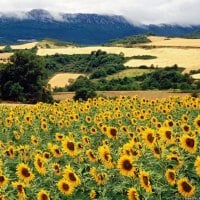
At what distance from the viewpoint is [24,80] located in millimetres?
67750

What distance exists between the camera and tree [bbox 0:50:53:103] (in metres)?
65.2

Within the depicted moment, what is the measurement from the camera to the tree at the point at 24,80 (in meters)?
65.2

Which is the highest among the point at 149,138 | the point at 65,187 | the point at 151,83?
the point at 149,138

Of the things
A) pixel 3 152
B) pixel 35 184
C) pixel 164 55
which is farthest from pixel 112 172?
pixel 164 55

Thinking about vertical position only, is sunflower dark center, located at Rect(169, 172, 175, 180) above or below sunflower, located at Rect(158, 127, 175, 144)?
below

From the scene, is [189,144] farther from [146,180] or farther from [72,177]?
[72,177]

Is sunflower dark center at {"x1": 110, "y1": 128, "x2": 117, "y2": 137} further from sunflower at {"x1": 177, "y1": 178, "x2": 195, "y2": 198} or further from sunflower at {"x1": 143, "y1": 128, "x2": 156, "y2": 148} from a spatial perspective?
sunflower at {"x1": 177, "y1": 178, "x2": 195, "y2": 198}

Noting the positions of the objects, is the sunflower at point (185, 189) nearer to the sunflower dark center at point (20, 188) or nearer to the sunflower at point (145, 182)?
the sunflower at point (145, 182)

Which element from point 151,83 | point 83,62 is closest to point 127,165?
point 151,83

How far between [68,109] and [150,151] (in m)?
8.98

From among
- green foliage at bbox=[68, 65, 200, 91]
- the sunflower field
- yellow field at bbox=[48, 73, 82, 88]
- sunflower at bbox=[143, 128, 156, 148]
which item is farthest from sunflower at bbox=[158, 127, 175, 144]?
yellow field at bbox=[48, 73, 82, 88]

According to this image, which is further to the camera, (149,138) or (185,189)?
(149,138)

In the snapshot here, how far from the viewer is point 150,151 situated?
30.2 feet

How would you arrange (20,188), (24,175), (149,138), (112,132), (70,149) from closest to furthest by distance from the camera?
(20,188) → (24,175) → (149,138) → (70,149) → (112,132)
